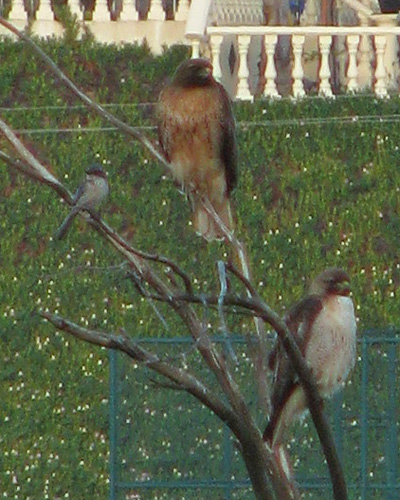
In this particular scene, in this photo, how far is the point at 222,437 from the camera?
1369 centimetres

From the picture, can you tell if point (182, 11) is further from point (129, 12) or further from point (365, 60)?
point (365, 60)

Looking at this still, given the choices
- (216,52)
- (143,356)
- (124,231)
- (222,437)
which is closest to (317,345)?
(143,356)

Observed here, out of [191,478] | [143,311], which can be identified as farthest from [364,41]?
[191,478]

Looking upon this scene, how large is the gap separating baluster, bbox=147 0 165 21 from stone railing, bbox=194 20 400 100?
1.41 feet

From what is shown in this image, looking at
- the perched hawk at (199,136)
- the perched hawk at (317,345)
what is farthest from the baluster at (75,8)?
the perched hawk at (317,345)

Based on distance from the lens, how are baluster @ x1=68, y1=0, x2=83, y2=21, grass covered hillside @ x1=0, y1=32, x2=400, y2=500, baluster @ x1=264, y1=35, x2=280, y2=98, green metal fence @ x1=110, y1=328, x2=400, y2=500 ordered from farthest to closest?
baluster @ x1=68, y1=0, x2=83, y2=21
baluster @ x1=264, y1=35, x2=280, y2=98
grass covered hillside @ x1=0, y1=32, x2=400, y2=500
green metal fence @ x1=110, y1=328, x2=400, y2=500

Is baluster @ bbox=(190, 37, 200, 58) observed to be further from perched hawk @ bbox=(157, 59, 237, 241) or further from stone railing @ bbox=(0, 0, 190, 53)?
perched hawk @ bbox=(157, 59, 237, 241)

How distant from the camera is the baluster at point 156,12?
15859 millimetres

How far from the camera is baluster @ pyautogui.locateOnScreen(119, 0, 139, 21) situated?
15.9 metres

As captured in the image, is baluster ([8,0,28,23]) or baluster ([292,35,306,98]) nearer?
baluster ([292,35,306,98])

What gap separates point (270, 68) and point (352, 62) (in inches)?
19.5

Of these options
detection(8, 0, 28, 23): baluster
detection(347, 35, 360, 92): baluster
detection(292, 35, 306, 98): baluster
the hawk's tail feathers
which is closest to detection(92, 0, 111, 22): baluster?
detection(8, 0, 28, 23): baluster

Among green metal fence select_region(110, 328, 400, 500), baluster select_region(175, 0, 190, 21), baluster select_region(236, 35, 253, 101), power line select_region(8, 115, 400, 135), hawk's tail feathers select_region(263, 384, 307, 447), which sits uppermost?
baluster select_region(175, 0, 190, 21)

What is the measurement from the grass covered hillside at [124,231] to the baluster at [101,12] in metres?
0.28
